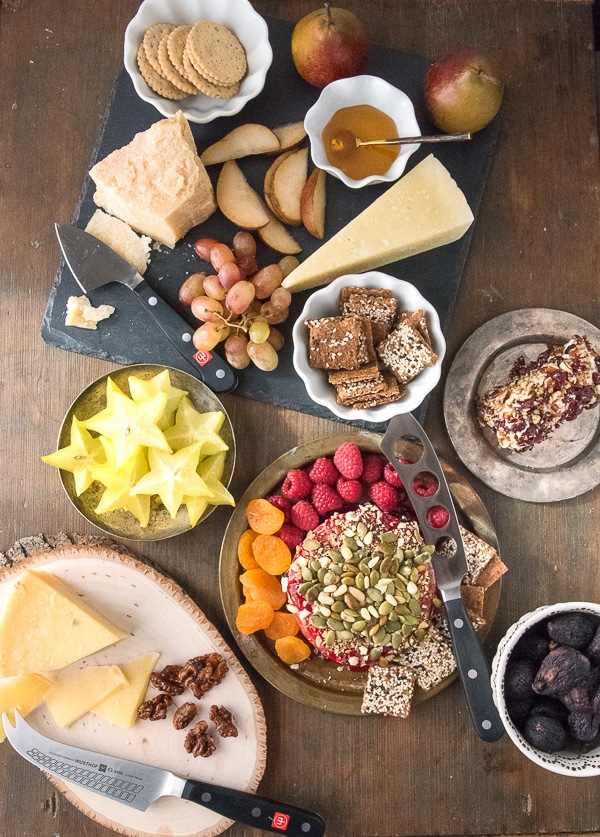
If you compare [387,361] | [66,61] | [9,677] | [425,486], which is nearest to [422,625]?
[425,486]

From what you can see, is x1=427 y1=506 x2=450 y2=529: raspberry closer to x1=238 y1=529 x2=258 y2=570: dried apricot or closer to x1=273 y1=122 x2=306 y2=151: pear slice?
x1=238 y1=529 x2=258 y2=570: dried apricot

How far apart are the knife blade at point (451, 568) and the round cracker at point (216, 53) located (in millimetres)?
833

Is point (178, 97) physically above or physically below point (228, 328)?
above

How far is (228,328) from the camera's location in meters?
1.51

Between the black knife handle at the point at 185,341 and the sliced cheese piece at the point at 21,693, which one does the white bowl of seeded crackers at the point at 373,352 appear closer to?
the black knife handle at the point at 185,341

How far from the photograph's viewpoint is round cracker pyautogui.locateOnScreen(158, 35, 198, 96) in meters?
1.46

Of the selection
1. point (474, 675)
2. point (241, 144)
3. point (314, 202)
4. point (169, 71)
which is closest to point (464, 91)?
point (314, 202)

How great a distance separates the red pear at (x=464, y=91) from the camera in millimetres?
1445

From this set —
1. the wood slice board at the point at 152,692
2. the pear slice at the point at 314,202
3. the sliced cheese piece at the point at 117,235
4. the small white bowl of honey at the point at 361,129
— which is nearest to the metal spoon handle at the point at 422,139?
the small white bowl of honey at the point at 361,129

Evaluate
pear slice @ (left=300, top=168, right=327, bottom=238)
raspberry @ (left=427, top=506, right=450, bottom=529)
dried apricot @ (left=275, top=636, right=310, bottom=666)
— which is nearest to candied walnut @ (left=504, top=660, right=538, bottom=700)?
raspberry @ (left=427, top=506, right=450, bottom=529)

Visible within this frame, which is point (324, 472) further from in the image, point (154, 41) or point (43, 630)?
point (154, 41)

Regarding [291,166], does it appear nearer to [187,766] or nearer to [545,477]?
[545,477]

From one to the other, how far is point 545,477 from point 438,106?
34.5 inches


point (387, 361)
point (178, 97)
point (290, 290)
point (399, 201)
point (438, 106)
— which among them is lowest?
point (387, 361)
